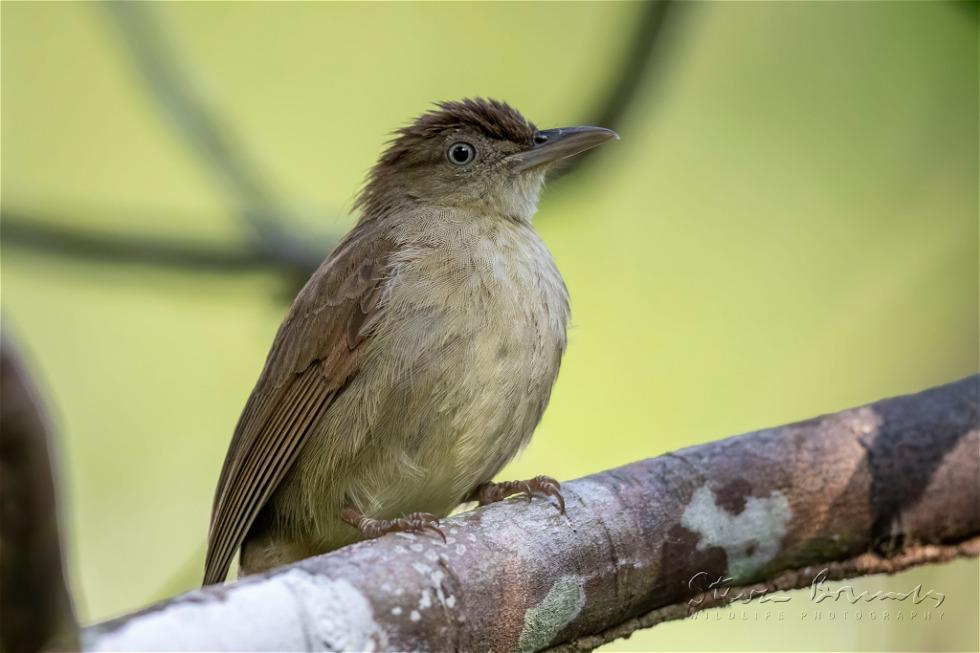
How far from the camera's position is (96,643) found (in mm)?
2229

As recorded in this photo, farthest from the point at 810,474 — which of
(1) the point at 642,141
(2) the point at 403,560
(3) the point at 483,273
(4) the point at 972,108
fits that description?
(4) the point at 972,108

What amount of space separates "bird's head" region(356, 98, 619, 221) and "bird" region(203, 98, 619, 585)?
113 millimetres

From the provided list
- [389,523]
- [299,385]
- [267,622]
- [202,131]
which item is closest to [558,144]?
[299,385]

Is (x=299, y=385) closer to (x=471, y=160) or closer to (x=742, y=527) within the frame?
(x=471, y=160)

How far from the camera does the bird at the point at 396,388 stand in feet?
12.7

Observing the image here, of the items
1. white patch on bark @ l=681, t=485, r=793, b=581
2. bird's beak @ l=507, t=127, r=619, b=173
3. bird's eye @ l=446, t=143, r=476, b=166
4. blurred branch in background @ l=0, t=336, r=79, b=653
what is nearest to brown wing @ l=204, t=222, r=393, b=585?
bird's eye @ l=446, t=143, r=476, b=166

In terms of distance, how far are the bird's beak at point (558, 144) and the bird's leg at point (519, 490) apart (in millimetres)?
1443

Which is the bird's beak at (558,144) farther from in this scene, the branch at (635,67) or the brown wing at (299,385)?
the brown wing at (299,385)

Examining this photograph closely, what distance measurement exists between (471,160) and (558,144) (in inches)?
16.4

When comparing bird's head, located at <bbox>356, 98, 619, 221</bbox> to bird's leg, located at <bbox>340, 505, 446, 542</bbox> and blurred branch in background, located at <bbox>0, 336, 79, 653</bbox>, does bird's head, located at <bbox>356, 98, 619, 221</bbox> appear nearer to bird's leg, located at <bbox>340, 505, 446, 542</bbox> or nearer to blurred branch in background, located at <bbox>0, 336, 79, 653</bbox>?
bird's leg, located at <bbox>340, 505, 446, 542</bbox>

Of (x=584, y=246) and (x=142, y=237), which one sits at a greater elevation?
(x=584, y=246)

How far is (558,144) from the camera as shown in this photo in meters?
4.67

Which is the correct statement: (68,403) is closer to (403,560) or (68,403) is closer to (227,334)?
(227,334)

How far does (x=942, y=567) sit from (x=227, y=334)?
4.04 meters
